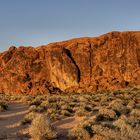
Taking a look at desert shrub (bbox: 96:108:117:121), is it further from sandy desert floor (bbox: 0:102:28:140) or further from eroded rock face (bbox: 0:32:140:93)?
eroded rock face (bbox: 0:32:140:93)

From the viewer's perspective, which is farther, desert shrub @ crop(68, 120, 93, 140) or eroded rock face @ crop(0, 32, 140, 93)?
eroded rock face @ crop(0, 32, 140, 93)

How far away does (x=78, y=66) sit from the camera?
6125cm

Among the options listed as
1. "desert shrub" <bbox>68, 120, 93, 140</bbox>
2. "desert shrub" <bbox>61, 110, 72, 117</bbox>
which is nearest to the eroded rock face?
"desert shrub" <bbox>61, 110, 72, 117</bbox>

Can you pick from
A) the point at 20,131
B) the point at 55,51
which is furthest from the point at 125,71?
the point at 20,131

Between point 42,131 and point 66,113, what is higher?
point 42,131

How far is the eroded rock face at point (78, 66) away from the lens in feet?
191

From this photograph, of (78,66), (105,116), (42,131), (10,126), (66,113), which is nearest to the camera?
(42,131)

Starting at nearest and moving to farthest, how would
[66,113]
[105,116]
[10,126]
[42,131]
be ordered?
[42,131], [10,126], [105,116], [66,113]

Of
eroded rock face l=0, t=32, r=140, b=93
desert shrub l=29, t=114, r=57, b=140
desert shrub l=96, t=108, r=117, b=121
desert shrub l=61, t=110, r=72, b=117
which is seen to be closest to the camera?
desert shrub l=29, t=114, r=57, b=140

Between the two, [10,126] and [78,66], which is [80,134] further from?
[78,66]

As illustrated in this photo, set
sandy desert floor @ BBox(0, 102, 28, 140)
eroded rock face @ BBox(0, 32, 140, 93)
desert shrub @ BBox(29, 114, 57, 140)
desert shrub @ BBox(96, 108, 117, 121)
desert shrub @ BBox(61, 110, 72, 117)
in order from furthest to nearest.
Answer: eroded rock face @ BBox(0, 32, 140, 93)
desert shrub @ BBox(61, 110, 72, 117)
desert shrub @ BBox(96, 108, 117, 121)
sandy desert floor @ BBox(0, 102, 28, 140)
desert shrub @ BBox(29, 114, 57, 140)

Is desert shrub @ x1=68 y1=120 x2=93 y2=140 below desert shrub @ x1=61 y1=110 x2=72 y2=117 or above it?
above

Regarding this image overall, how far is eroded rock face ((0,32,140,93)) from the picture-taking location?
191 feet

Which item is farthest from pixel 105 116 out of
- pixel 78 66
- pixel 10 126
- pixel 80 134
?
pixel 78 66
